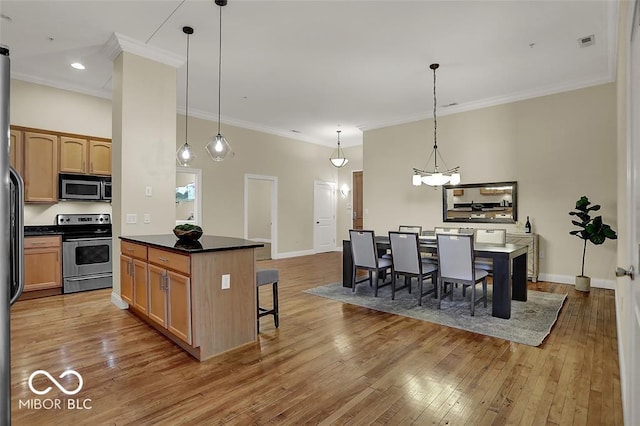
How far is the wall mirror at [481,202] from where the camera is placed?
228 inches

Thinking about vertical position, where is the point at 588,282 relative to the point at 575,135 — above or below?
below

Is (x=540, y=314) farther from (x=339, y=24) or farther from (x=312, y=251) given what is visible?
(x=312, y=251)

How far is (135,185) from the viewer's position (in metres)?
4.06

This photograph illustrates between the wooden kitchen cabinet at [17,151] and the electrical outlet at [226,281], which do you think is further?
the wooden kitchen cabinet at [17,151]

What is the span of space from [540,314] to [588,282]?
1.69m

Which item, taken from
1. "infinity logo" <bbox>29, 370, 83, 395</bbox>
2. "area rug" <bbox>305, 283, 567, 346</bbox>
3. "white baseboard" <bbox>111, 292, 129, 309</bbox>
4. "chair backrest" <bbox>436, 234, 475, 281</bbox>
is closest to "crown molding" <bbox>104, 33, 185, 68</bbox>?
"white baseboard" <bbox>111, 292, 129, 309</bbox>

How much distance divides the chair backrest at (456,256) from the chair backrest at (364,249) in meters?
0.93

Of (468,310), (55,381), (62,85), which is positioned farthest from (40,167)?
(468,310)

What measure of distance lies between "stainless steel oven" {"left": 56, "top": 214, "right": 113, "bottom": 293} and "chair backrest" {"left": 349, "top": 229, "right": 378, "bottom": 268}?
3.71 m

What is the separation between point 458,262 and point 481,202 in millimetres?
2779

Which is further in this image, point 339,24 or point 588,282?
point 588,282

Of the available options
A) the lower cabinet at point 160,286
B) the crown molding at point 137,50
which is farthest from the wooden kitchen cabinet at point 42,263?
the crown molding at point 137,50

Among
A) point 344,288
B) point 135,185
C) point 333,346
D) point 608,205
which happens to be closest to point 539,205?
point 608,205

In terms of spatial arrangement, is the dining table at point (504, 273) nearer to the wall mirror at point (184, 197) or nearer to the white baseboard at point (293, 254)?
the white baseboard at point (293, 254)
